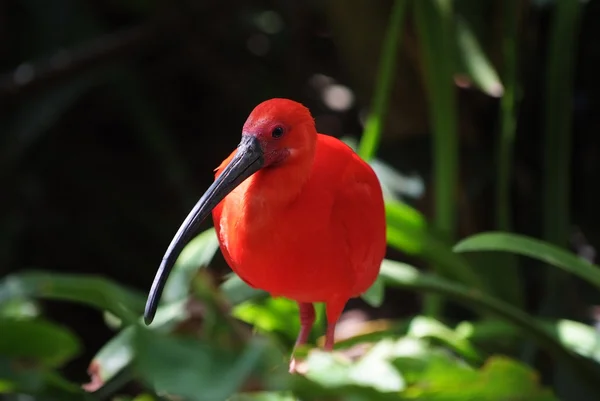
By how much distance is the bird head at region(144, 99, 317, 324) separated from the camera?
1.10 metres

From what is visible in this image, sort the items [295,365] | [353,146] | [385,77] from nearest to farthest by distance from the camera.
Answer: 1. [295,365]
2. [385,77]
3. [353,146]

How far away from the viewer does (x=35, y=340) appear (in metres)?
1.07

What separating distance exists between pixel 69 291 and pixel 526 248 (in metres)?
0.70

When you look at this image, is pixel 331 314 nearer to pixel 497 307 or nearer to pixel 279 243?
pixel 279 243

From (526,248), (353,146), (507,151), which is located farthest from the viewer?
(353,146)

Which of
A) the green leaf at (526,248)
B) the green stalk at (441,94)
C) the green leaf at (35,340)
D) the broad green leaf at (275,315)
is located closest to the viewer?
the green leaf at (35,340)

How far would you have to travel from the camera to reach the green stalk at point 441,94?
71.2 inches

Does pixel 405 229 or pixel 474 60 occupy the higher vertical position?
pixel 474 60

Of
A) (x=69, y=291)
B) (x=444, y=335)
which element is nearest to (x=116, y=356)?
(x=69, y=291)

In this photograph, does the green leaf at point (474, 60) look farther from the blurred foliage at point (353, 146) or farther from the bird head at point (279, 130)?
the bird head at point (279, 130)

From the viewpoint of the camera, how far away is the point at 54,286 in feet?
4.66

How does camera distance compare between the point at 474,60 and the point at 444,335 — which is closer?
the point at 444,335

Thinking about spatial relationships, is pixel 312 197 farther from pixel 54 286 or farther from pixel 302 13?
pixel 302 13

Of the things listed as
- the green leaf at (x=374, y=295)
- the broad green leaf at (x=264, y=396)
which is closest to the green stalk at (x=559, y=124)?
the green leaf at (x=374, y=295)
